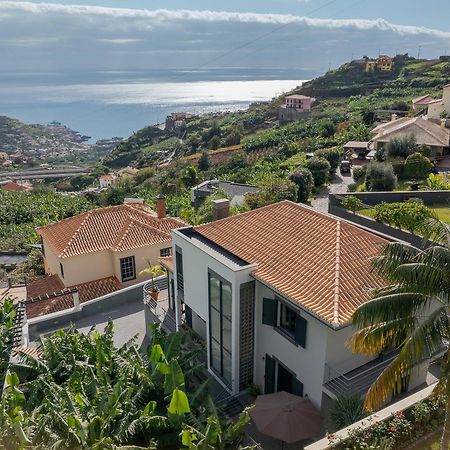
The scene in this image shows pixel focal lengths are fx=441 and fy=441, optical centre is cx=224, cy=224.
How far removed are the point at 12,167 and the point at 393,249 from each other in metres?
207

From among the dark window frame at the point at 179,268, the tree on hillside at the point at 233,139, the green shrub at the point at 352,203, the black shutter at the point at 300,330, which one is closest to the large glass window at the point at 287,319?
the black shutter at the point at 300,330

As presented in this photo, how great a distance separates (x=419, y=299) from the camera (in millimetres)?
8398

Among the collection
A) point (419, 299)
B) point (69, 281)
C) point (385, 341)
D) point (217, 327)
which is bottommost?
point (69, 281)

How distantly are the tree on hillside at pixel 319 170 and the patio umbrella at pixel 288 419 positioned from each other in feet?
112

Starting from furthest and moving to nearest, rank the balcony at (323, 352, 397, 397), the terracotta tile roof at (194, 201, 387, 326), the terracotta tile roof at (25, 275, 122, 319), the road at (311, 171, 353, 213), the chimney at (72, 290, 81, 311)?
1. the road at (311, 171, 353, 213)
2. the terracotta tile roof at (25, 275, 122, 319)
3. the chimney at (72, 290, 81, 311)
4. the terracotta tile roof at (194, 201, 387, 326)
5. the balcony at (323, 352, 397, 397)

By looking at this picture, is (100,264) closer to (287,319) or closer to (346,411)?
(287,319)

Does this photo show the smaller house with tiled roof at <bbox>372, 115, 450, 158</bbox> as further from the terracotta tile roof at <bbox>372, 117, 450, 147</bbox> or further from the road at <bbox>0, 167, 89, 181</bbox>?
the road at <bbox>0, 167, 89, 181</bbox>

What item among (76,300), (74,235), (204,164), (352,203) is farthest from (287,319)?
(204,164)

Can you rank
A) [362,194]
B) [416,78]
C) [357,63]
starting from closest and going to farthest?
[362,194], [416,78], [357,63]

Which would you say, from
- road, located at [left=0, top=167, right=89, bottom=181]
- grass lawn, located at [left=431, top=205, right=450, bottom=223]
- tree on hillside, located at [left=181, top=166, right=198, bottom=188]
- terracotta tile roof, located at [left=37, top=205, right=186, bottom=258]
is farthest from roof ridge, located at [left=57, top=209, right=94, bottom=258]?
road, located at [left=0, top=167, right=89, bottom=181]

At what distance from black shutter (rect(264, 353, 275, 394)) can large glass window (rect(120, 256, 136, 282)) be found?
14.0m

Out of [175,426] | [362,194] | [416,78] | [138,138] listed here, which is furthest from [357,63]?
[175,426]

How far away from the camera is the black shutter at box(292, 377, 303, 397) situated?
47.8 feet

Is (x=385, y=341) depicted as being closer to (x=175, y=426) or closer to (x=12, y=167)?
(x=175, y=426)
